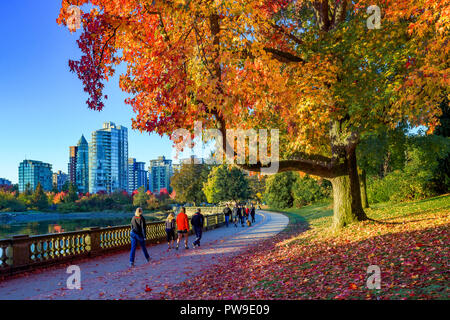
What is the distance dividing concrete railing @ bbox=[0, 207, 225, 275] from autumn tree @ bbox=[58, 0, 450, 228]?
5192mm

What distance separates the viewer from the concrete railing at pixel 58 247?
10484mm

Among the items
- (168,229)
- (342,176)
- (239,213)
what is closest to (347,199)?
(342,176)

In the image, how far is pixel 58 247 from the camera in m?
12.4

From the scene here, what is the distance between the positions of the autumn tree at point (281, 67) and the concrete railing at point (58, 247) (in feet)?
17.0

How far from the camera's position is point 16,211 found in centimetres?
11006

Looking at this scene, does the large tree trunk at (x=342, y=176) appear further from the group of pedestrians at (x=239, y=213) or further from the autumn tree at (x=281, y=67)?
the group of pedestrians at (x=239, y=213)

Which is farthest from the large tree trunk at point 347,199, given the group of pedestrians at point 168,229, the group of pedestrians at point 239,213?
the group of pedestrians at point 239,213

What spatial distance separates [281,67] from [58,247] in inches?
438

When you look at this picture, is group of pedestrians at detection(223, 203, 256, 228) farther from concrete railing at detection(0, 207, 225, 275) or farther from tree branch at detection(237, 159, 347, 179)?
tree branch at detection(237, 159, 347, 179)

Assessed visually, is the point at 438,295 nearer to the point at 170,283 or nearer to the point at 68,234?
the point at 170,283

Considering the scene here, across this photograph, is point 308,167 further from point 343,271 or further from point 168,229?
point 168,229

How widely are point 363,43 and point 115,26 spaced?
8007 millimetres

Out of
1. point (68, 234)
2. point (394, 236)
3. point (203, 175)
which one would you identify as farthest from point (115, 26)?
point (203, 175)

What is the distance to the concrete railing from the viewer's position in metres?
10.5
